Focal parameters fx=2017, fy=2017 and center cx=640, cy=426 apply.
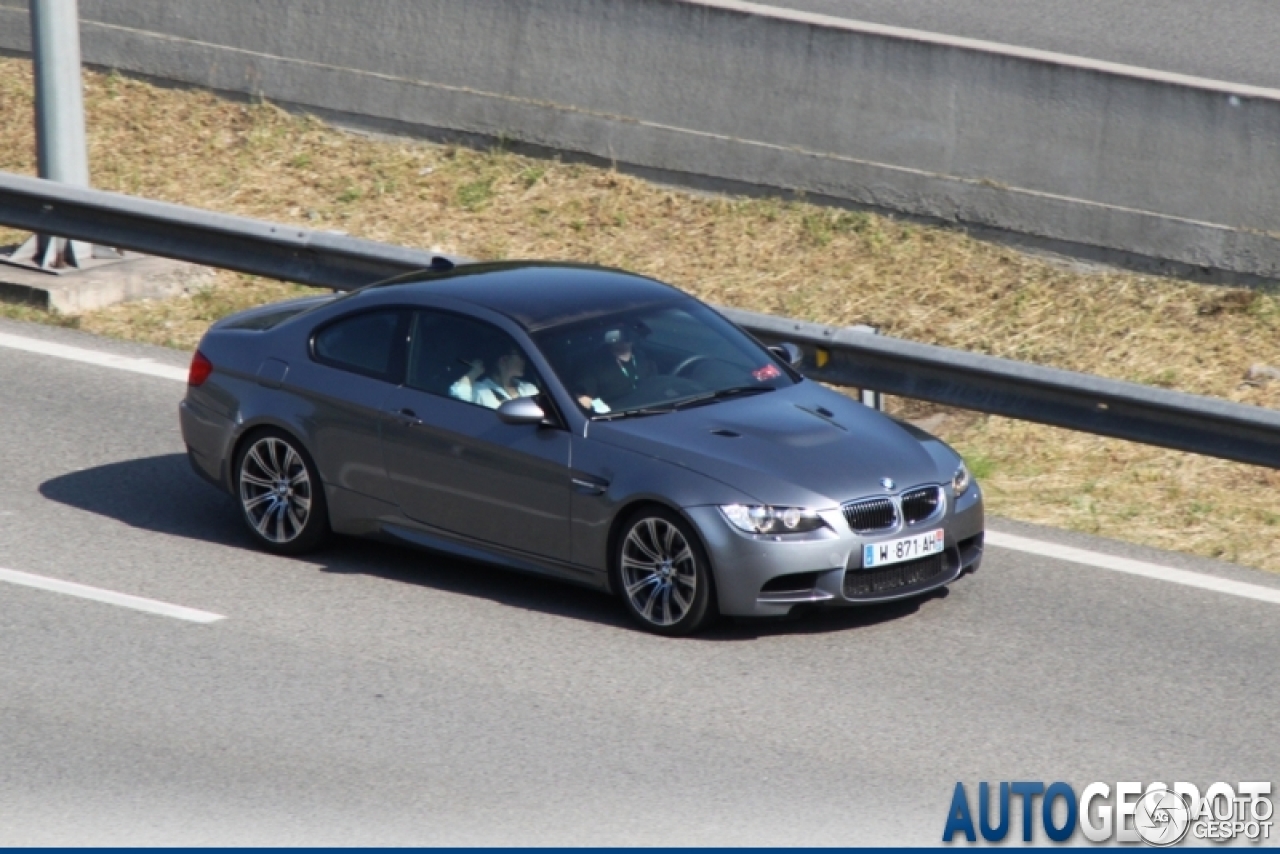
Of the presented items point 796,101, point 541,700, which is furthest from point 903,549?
point 796,101

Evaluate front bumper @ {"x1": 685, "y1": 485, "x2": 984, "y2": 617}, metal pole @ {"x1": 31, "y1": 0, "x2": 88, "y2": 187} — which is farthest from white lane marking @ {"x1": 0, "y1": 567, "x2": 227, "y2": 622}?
metal pole @ {"x1": 31, "y1": 0, "x2": 88, "y2": 187}

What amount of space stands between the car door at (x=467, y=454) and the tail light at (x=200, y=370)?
1.22 metres

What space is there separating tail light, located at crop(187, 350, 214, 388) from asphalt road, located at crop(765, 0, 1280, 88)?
9.10 m

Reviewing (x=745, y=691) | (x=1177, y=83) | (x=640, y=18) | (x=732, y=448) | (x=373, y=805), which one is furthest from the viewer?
(x=640, y=18)

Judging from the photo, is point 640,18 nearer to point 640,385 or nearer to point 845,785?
point 640,385

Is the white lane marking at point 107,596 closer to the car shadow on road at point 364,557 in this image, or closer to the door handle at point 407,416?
the car shadow on road at point 364,557

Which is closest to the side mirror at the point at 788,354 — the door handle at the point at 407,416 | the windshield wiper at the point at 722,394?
the windshield wiper at the point at 722,394

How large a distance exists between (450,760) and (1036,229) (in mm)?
8349

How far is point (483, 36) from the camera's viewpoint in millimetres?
16328

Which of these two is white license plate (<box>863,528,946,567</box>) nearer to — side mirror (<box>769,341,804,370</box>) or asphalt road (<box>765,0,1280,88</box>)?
side mirror (<box>769,341,804,370</box>)

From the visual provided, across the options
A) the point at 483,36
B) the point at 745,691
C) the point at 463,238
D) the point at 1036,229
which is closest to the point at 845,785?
the point at 745,691

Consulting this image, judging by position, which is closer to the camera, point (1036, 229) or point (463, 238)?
point (1036, 229)

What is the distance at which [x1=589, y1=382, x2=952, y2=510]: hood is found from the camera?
8578mm

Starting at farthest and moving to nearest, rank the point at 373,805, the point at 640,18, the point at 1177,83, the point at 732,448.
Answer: the point at 640,18
the point at 1177,83
the point at 732,448
the point at 373,805
